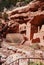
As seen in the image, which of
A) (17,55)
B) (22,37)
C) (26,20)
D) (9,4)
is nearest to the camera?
(17,55)

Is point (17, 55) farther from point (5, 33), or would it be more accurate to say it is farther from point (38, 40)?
point (5, 33)

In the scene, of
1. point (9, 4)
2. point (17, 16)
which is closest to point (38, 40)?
point (17, 16)

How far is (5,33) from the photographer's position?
99.0 ft

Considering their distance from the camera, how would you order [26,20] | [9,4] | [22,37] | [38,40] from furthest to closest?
[9,4] < [26,20] < [22,37] < [38,40]

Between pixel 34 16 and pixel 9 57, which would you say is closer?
pixel 9 57

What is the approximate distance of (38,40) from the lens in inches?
952

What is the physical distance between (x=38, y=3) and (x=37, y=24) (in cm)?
288

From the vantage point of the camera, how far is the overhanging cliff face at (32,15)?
1101 inches

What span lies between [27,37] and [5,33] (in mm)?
3876

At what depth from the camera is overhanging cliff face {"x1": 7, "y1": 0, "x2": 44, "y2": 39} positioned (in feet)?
91.8

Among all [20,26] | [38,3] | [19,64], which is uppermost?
[38,3]

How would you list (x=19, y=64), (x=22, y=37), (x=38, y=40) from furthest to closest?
(x=22, y=37)
(x=38, y=40)
(x=19, y=64)

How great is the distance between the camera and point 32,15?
94.0 feet

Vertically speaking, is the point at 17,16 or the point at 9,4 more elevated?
the point at 9,4
